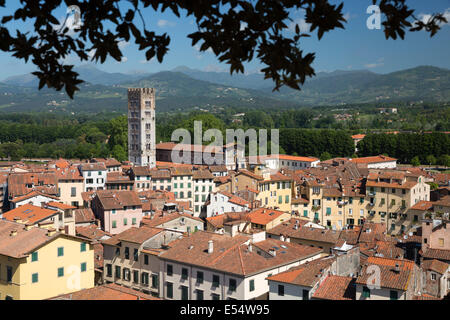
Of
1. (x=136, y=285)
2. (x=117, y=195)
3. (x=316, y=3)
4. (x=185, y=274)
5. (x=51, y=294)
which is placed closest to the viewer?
(x=316, y=3)

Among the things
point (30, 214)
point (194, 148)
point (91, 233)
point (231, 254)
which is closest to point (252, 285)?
point (231, 254)

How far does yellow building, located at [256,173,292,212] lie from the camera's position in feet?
150

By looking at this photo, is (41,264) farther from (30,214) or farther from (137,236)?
(30,214)

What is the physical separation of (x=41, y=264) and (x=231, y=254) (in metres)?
7.86

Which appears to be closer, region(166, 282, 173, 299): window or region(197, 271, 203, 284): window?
region(197, 271, 203, 284): window

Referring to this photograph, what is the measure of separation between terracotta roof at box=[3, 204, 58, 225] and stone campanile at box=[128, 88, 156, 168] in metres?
41.3

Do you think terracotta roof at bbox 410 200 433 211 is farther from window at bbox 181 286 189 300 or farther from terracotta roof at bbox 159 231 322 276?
window at bbox 181 286 189 300

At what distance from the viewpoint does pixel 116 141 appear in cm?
8881

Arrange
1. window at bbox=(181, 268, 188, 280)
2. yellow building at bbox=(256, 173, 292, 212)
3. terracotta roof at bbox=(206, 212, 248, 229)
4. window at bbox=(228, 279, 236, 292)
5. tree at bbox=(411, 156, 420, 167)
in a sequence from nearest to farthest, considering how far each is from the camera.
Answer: window at bbox=(228, 279, 236, 292)
window at bbox=(181, 268, 188, 280)
terracotta roof at bbox=(206, 212, 248, 229)
yellow building at bbox=(256, 173, 292, 212)
tree at bbox=(411, 156, 420, 167)

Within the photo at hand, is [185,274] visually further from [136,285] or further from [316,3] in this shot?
[316,3]

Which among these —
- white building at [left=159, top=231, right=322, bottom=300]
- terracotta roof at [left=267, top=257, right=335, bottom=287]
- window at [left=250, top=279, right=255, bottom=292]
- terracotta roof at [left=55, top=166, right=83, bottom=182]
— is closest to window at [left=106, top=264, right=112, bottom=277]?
white building at [left=159, top=231, right=322, bottom=300]

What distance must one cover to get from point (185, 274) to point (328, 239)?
902cm
